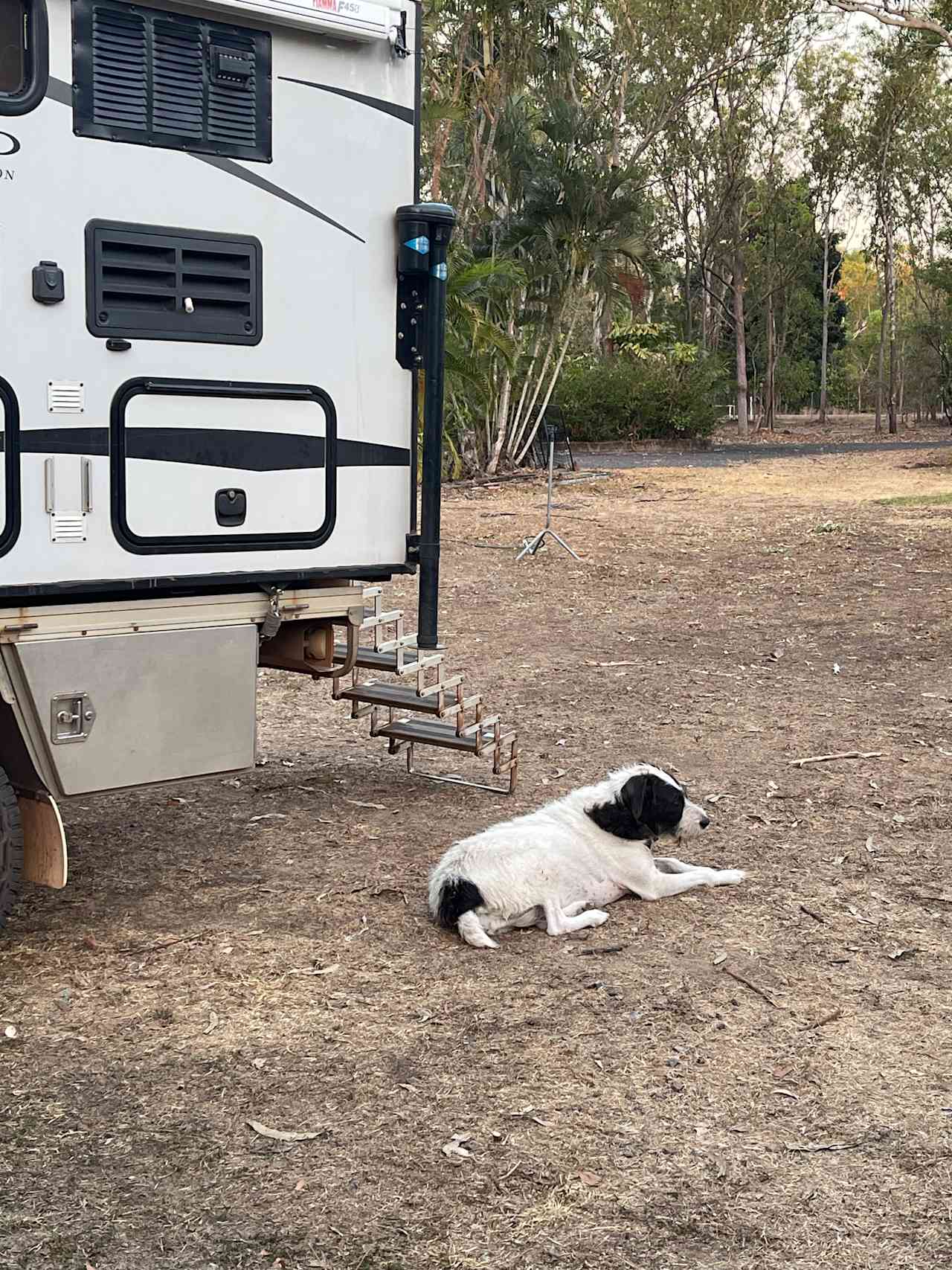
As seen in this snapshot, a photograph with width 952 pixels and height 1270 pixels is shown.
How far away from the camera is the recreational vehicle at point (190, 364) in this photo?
15.6 ft

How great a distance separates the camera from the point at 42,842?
16.5 ft

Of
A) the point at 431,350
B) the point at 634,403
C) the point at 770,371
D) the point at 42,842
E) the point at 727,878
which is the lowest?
the point at 727,878

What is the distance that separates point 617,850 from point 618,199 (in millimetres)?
22215

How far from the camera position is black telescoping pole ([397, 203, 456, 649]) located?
18.5ft

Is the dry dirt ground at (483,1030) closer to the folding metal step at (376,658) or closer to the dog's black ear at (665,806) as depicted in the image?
the dog's black ear at (665,806)

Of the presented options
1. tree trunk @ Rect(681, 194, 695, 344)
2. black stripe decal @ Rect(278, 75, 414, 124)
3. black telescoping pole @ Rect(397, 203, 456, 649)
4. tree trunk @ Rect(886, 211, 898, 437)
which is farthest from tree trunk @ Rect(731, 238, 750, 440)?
black stripe decal @ Rect(278, 75, 414, 124)

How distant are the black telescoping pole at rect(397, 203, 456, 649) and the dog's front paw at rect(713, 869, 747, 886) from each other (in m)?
1.72

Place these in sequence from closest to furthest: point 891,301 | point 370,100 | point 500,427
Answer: point 370,100 < point 500,427 < point 891,301

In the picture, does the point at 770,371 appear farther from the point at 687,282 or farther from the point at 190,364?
the point at 190,364

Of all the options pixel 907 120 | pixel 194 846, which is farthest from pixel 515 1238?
pixel 907 120

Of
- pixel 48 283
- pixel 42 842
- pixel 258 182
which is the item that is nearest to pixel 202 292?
pixel 258 182

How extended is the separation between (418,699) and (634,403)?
34.9m

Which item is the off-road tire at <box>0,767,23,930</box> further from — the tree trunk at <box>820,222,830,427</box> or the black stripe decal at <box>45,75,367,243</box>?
the tree trunk at <box>820,222,830,427</box>

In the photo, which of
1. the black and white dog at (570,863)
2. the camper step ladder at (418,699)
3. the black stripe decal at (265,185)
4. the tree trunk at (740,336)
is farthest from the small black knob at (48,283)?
the tree trunk at (740,336)
